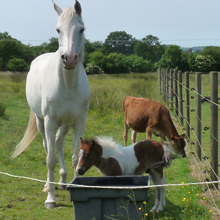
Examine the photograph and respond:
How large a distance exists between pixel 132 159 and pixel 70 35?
1731 mm

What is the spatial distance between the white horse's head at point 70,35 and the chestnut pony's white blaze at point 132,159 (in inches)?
39.8

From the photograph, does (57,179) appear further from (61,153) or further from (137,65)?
(137,65)

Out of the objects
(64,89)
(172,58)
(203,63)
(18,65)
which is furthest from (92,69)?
(64,89)

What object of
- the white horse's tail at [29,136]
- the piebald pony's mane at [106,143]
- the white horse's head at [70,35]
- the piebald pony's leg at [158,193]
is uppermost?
the white horse's head at [70,35]

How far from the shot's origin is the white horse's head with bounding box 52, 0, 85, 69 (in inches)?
201

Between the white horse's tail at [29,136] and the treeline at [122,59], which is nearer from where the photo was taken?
the white horse's tail at [29,136]

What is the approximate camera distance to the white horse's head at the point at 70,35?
201 inches

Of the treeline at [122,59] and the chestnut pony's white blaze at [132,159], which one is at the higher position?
the treeline at [122,59]

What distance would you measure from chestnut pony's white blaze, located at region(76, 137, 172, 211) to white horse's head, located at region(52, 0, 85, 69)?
1012 millimetres

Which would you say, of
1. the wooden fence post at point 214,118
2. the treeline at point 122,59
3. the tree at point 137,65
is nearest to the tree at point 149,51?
the treeline at point 122,59

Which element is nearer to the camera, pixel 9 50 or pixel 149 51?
pixel 9 50

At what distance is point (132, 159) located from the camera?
5.49m

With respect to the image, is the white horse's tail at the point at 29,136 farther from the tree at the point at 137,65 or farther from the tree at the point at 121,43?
the tree at the point at 121,43

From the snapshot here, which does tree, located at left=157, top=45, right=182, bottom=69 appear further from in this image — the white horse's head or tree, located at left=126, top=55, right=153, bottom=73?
the white horse's head
